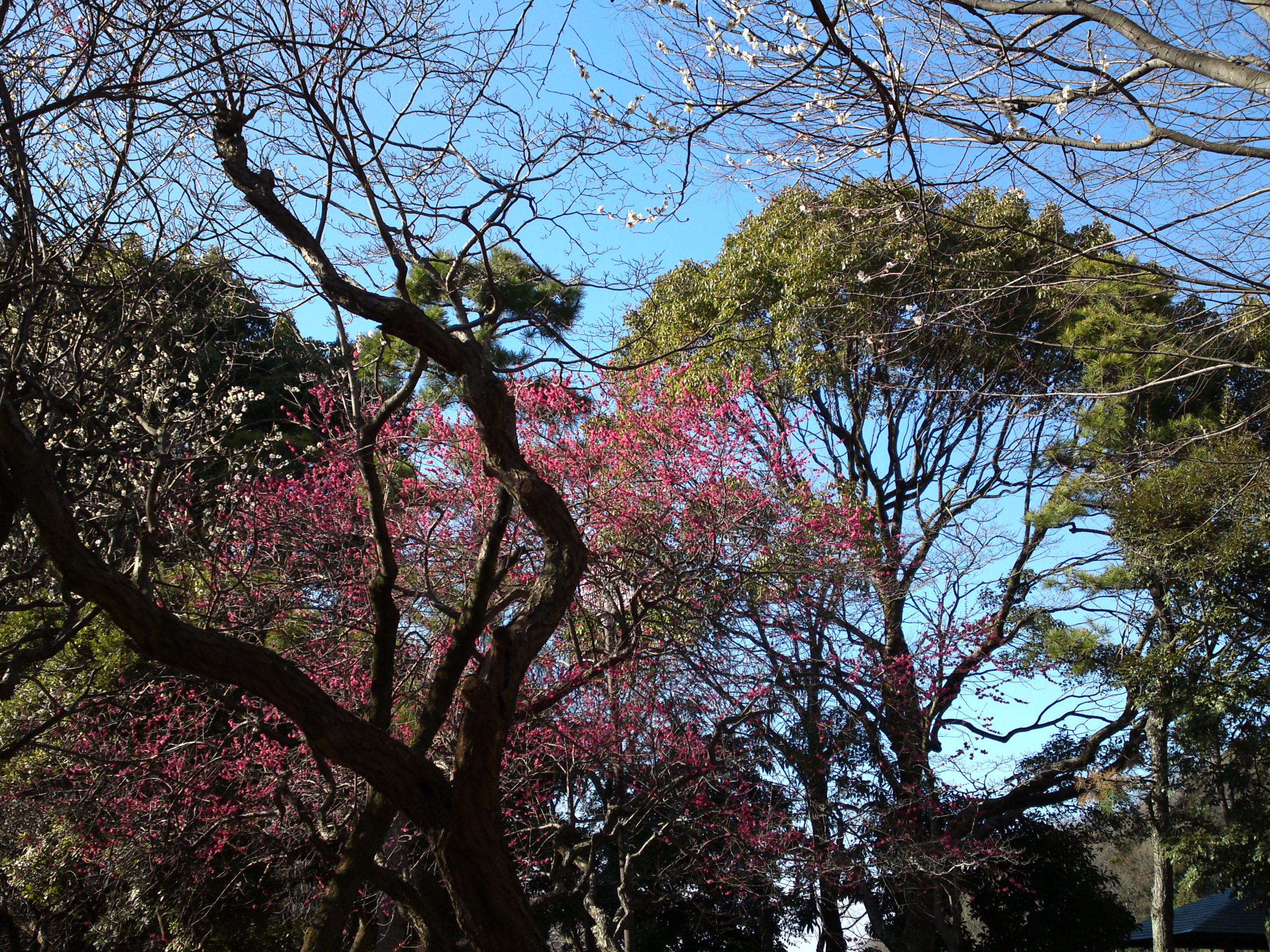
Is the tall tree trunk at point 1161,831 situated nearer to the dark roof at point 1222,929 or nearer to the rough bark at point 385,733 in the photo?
the dark roof at point 1222,929

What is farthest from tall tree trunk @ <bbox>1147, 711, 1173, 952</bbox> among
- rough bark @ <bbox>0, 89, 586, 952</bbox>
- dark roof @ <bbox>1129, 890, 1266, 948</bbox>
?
rough bark @ <bbox>0, 89, 586, 952</bbox>

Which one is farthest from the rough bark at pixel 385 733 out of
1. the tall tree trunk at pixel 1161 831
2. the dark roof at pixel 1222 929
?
the dark roof at pixel 1222 929

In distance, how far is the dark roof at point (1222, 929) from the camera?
15.6 m

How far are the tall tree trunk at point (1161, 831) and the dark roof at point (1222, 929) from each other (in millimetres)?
3255

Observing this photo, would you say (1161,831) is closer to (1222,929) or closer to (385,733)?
(1222,929)

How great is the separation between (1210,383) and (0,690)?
493 inches

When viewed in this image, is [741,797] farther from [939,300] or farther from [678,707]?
[939,300]

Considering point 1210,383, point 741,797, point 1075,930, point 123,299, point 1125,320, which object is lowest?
point 1075,930

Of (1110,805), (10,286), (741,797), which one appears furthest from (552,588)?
(1110,805)

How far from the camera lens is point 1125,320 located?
7.16 m

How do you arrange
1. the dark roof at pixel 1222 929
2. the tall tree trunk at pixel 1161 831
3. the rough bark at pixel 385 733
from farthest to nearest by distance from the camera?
the dark roof at pixel 1222 929 < the tall tree trunk at pixel 1161 831 < the rough bark at pixel 385 733

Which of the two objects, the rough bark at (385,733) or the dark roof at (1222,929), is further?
the dark roof at (1222,929)

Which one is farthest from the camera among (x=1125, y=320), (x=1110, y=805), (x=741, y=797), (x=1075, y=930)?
(x=1075, y=930)

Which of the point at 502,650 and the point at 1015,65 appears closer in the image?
the point at 502,650
